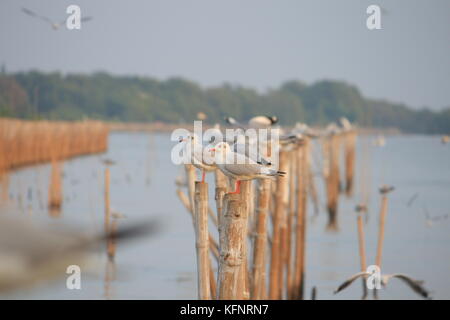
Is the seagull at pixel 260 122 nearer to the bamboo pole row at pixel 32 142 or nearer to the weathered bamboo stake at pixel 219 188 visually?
the weathered bamboo stake at pixel 219 188

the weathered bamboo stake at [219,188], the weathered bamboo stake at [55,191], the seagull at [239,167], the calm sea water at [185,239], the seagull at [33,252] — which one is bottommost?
the calm sea water at [185,239]

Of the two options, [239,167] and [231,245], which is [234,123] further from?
[231,245]

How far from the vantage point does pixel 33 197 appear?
687 inches

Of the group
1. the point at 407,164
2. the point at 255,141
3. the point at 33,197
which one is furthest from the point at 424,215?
the point at 407,164

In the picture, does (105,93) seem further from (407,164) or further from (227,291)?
(227,291)

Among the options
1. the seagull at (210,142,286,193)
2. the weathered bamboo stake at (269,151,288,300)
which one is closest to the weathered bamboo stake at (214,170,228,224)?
the seagull at (210,142,286,193)

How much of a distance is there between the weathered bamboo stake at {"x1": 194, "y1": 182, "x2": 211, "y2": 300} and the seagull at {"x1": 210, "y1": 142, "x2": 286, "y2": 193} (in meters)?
0.20

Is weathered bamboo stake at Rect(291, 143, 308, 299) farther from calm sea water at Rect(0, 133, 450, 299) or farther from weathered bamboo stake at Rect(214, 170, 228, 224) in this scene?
weathered bamboo stake at Rect(214, 170, 228, 224)

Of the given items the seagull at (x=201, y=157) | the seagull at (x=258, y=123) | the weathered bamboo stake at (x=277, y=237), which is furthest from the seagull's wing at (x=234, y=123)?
the seagull at (x=201, y=157)

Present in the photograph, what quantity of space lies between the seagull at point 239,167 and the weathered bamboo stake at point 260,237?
1.03m

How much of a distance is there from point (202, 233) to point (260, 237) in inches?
51.6

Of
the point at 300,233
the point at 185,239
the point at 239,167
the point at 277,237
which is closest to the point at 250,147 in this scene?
the point at 239,167

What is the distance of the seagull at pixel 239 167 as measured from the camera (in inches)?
157

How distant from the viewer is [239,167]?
13.0ft
